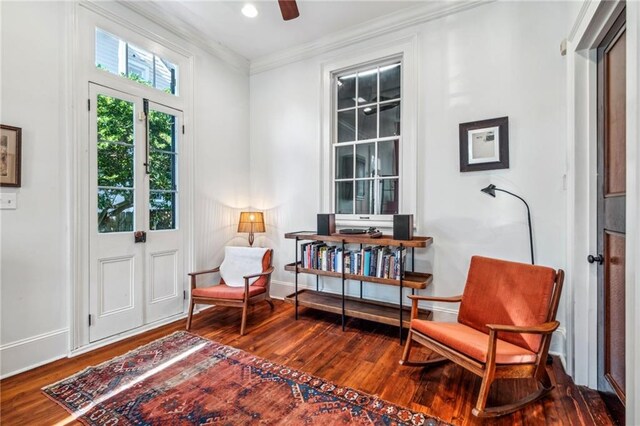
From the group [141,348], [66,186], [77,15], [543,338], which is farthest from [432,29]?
[141,348]

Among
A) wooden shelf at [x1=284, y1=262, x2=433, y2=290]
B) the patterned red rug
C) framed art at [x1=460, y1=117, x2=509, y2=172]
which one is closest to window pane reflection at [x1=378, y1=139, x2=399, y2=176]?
framed art at [x1=460, y1=117, x2=509, y2=172]

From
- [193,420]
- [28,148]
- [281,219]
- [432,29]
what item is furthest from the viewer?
[281,219]

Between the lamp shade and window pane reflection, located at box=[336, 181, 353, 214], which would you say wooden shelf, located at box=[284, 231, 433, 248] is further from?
the lamp shade

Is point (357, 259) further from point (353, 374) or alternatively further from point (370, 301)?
point (353, 374)

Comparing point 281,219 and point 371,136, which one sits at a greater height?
point 371,136

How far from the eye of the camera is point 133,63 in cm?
286

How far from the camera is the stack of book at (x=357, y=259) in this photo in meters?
2.75

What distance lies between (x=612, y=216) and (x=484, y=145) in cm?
115

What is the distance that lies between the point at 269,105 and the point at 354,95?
1.19m

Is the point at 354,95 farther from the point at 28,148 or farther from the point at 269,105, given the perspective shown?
the point at 28,148

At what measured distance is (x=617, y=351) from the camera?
1676mm

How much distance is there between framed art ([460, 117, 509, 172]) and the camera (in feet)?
8.44

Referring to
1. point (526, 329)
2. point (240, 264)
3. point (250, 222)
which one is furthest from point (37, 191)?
point (526, 329)

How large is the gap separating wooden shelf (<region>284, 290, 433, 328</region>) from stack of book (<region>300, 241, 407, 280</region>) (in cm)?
35
